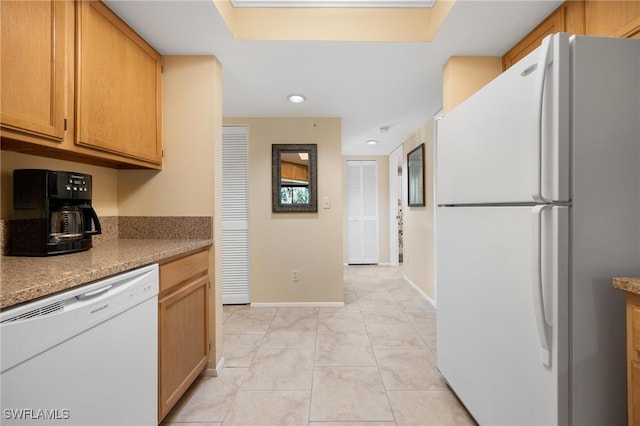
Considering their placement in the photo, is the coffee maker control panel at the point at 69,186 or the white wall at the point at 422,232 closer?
the coffee maker control panel at the point at 69,186

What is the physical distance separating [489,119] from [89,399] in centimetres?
187

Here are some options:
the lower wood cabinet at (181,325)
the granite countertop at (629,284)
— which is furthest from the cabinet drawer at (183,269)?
the granite countertop at (629,284)

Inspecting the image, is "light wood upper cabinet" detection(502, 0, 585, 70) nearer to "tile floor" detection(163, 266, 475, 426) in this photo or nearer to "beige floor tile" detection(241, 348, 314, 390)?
"tile floor" detection(163, 266, 475, 426)

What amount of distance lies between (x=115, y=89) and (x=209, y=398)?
1.86m

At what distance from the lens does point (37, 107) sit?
114cm

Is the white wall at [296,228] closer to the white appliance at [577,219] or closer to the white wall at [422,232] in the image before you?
the white wall at [422,232]

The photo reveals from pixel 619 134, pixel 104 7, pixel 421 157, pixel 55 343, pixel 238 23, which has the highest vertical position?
pixel 238 23

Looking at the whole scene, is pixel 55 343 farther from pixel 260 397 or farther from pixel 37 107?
pixel 260 397

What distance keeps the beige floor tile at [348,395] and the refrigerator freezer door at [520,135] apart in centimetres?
125

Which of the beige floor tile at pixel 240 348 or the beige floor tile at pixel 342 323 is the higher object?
the beige floor tile at pixel 342 323

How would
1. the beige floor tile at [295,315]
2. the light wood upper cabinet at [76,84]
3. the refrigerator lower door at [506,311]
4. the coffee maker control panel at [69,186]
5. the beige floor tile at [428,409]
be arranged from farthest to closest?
1. the beige floor tile at [295,315]
2. the beige floor tile at [428,409]
3. the coffee maker control panel at [69,186]
4. the light wood upper cabinet at [76,84]
5. the refrigerator lower door at [506,311]

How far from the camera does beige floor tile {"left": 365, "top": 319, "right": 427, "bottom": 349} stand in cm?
236

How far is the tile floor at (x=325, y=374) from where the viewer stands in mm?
1555

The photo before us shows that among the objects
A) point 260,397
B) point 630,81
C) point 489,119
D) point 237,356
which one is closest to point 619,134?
point 630,81
